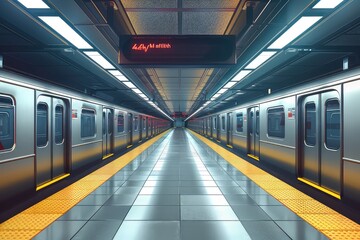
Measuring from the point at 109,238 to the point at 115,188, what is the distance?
189 centimetres

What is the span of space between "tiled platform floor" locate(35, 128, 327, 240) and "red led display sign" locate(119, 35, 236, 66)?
7.26 feet

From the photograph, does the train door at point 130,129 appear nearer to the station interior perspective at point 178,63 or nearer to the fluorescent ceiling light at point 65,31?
the station interior perspective at point 178,63

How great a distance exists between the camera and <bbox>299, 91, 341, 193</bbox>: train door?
3.83 metres

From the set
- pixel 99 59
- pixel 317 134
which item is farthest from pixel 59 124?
pixel 317 134

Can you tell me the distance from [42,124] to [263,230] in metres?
4.57

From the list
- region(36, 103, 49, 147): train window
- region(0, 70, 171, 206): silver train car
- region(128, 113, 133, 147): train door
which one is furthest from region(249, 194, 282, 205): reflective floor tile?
region(128, 113, 133, 147): train door

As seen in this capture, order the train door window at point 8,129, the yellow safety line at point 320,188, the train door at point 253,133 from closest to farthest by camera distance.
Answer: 1. the train door window at point 8,129
2. the yellow safety line at point 320,188
3. the train door at point 253,133

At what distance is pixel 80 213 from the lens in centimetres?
311

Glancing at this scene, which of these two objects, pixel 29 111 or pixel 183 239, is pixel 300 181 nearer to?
pixel 183 239

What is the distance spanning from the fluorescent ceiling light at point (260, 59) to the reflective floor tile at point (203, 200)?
2.73m

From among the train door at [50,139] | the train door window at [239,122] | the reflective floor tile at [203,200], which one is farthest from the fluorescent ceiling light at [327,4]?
the train door window at [239,122]

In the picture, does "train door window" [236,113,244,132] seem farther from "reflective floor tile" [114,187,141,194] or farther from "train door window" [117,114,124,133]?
"reflective floor tile" [114,187,141,194]

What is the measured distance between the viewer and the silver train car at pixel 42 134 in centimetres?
327

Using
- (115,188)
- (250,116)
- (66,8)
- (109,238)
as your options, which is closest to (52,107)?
(115,188)
